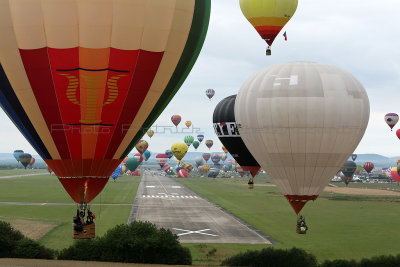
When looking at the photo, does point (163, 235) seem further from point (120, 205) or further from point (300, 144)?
point (120, 205)

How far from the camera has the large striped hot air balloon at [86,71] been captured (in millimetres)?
25922

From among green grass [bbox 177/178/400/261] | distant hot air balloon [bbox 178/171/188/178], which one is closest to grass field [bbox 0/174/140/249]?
green grass [bbox 177/178/400/261]

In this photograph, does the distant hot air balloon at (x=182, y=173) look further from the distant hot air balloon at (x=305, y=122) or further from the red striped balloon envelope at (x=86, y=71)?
the red striped balloon envelope at (x=86, y=71)

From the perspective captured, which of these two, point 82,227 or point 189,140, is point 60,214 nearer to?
point 82,227

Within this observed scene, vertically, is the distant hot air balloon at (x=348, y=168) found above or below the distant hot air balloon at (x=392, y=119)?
below

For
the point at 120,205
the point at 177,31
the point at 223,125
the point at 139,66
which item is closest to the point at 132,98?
the point at 139,66

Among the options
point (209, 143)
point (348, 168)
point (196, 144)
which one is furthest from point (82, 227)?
point (209, 143)

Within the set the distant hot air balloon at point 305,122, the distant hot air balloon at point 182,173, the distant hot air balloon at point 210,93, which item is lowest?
the distant hot air balloon at point 305,122

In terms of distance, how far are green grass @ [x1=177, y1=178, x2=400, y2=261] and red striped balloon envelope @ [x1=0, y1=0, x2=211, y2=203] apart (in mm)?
19648

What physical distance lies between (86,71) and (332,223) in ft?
149

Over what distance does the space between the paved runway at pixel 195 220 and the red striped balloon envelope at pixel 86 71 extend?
2427 centimetres

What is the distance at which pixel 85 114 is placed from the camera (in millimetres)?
27109

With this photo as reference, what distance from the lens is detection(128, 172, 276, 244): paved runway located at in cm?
5262

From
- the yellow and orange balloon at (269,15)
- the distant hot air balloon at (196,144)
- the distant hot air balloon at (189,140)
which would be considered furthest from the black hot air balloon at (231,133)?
the distant hot air balloon at (196,144)
